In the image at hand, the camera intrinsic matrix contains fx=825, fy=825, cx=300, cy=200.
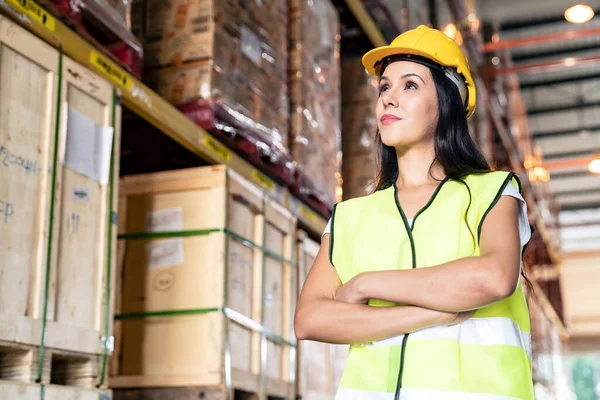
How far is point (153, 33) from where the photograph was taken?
5.19 meters

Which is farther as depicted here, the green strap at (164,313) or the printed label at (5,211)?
the green strap at (164,313)

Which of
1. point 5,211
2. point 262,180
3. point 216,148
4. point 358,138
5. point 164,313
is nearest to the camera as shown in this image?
point 5,211

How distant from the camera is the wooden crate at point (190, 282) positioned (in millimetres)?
4707

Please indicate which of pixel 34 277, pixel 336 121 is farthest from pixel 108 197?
pixel 336 121

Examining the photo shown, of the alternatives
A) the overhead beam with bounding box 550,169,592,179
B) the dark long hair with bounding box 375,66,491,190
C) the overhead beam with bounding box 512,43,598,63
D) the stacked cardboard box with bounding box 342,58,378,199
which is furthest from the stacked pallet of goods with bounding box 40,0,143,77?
the overhead beam with bounding box 550,169,592,179

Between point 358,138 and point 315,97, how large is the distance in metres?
1.63

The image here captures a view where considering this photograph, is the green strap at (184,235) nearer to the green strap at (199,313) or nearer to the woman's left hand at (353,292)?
the green strap at (199,313)

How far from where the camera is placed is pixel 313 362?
20.9ft

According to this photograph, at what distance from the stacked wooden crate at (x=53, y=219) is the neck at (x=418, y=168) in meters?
1.70

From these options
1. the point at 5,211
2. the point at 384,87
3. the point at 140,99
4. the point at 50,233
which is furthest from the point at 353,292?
the point at 140,99

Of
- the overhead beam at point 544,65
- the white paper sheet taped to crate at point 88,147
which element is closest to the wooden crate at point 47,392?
the white paper sheet taped to crate at point 88,147

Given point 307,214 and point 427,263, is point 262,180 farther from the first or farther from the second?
point 427,263

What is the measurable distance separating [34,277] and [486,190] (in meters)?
2.04

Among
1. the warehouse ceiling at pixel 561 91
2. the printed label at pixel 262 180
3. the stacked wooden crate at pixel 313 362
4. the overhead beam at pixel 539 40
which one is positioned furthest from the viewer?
the warehouse ceiling at pixel 561 91
